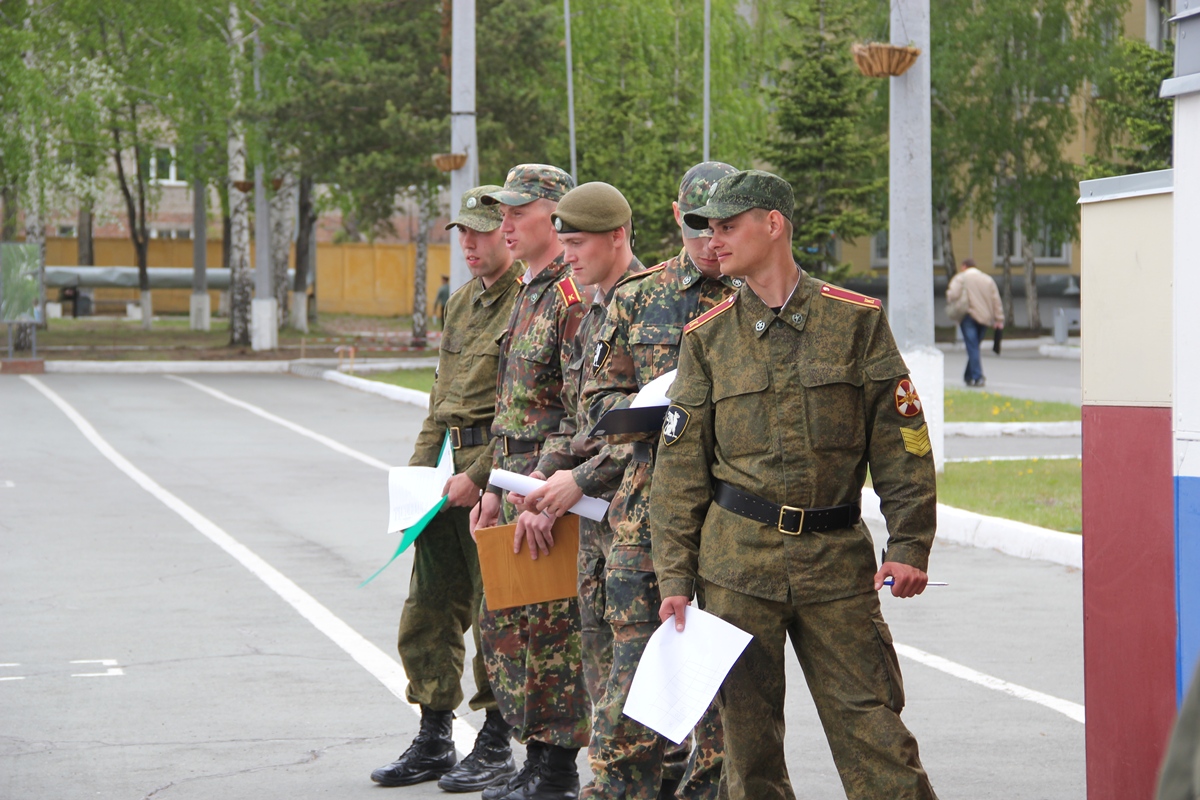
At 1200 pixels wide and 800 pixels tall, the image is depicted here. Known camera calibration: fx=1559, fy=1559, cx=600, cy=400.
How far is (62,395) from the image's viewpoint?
23484 millimetres

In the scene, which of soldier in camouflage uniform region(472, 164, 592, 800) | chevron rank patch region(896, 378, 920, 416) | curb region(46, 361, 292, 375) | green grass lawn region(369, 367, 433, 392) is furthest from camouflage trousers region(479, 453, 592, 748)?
curb region(46, 361, 292, 375)

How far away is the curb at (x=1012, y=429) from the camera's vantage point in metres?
17.1

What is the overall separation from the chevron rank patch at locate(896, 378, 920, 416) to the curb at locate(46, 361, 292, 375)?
87.0 ft

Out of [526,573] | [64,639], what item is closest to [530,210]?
[526,573]

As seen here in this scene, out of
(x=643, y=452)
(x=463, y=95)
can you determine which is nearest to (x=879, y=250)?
(x=463, y=95)

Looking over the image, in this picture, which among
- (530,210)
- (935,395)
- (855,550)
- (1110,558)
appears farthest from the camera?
(935,395)

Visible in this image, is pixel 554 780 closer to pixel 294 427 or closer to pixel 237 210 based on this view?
pixel 294 427

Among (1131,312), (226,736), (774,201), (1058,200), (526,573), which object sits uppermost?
(1058,200)

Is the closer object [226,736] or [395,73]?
[226,736]

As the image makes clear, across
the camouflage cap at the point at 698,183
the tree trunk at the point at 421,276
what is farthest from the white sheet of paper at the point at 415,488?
the tree trunk at the point at 421,276

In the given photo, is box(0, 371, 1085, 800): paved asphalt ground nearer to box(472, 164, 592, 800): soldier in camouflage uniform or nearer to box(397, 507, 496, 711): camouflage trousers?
box(397, 507, 496, 711): camouflage trousers

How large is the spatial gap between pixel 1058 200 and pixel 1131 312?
37.0 metres

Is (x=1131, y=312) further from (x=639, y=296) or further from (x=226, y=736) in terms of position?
(x=226, y=736)

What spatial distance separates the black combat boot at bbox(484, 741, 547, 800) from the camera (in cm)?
518
